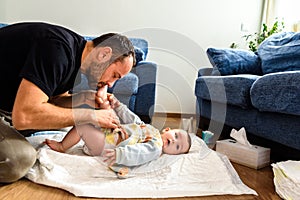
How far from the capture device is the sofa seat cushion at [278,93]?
1.23 meters

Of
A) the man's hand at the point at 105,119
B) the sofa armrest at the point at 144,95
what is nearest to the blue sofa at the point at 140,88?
the sofa armrest at the point at 144,95

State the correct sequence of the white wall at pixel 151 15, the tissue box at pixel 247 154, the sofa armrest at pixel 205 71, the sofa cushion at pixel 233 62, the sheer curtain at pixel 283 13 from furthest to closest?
the white wall at pixel 151 15, the sheer curtain at pixel 283 13, the sofa armrest at pixel 205 71, the sofa cushion at pixel 233 62, the tissue box at pixel 247 154

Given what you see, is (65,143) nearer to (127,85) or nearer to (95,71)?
(95,71)

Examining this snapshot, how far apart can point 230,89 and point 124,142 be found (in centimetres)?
82

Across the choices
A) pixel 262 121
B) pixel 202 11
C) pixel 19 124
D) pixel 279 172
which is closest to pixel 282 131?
pixel 262 121

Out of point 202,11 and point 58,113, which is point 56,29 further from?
point 202,11

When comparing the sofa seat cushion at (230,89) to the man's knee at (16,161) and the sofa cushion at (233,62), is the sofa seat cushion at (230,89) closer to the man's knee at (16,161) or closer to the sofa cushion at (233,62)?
the sofa cushion at (233,62)

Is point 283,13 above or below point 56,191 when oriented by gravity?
above

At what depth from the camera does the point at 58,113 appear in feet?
3.34

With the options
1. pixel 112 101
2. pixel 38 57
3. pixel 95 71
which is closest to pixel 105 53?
pixel 95 71

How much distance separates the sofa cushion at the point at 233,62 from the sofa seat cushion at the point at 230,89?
0.15 meters

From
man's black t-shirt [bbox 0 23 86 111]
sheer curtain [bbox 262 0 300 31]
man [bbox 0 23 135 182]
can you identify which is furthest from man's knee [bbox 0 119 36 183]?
sheer curtain [bbox 262 0 300 31]

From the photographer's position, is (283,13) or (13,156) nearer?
(13,156)

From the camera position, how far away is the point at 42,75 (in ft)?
3.06
